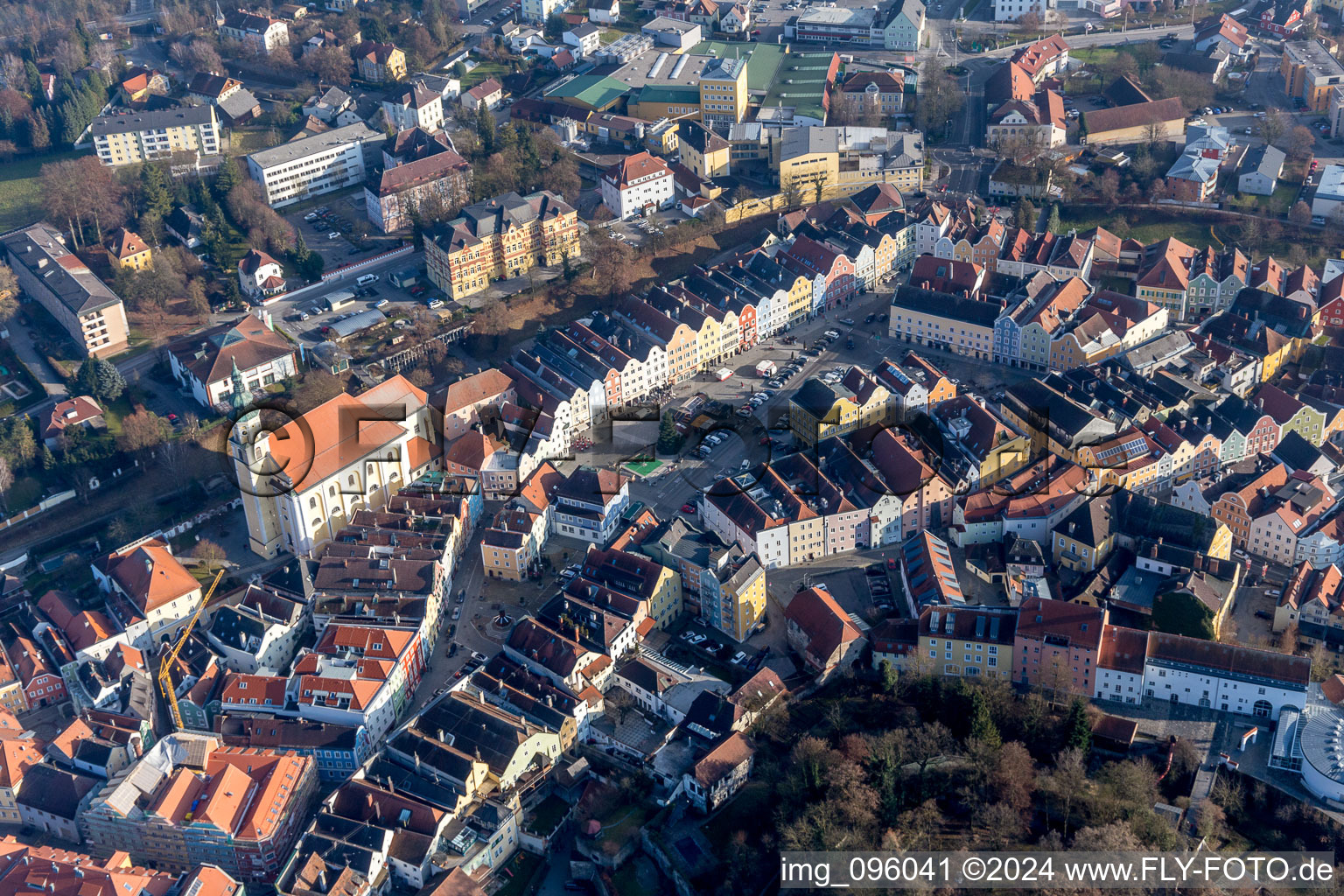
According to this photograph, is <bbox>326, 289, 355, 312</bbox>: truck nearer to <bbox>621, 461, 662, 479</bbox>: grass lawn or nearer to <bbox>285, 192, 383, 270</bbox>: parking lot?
<bbox>285, 192, 383, 270</bbox>: parking lot

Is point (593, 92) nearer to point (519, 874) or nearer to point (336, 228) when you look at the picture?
point (336, 228)

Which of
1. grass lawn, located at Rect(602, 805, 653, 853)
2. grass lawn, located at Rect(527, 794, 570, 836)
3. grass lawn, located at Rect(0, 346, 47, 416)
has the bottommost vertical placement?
grass lawn, located at Rect(527, 794, 570, 836)

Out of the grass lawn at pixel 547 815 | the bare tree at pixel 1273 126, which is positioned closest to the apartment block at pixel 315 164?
the grass lawn at pixel 547 815

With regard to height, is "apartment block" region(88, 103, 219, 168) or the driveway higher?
"apartment block" region(88, 103, 219, 168)

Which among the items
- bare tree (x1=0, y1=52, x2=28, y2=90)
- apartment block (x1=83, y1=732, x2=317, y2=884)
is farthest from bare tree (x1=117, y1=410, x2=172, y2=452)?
bare tree (x1=0, y1=52, x2=28, y2=90)

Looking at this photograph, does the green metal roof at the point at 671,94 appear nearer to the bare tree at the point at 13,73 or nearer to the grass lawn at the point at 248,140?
the grass lawn at the point at 248,140

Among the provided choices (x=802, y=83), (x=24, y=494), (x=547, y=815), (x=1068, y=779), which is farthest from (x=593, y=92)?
(x=1068, y=779)

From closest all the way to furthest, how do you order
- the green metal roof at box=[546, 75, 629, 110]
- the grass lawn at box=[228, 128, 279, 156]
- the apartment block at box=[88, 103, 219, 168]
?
the apartment block at box=[88, 103, 219, 168] < the grass lawn at box=[228, 128, 279, 156] < the green metal roof at box=[546, 75, 629, 110]
